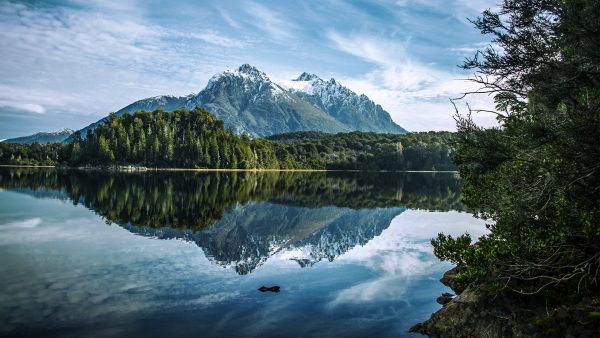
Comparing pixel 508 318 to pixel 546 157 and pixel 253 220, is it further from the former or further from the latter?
pixel 253 220

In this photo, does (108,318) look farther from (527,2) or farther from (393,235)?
(393,235)

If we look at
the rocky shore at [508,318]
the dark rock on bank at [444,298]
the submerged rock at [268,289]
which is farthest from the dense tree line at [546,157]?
the submerged rock at [268,289]

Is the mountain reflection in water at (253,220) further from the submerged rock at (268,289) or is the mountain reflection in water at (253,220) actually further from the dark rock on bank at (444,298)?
the dark rock on bank at (444,298)

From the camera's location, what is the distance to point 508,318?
15203 mm

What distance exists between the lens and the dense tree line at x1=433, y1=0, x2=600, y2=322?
13094 mm

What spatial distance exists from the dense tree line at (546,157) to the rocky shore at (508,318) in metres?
0.49

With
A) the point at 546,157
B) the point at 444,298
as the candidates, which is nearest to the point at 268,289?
the point at 444,298

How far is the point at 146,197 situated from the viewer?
63.2 metres

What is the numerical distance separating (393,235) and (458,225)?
1033 cm

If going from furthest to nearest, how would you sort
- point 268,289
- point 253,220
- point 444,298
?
point 253,220 < point 268,289 < point 444,298

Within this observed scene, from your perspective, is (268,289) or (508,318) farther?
(268,289)

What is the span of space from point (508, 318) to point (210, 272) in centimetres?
1610

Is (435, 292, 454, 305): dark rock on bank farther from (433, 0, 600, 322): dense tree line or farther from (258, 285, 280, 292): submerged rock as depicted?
(258, 285, 280, 292): submerged rock

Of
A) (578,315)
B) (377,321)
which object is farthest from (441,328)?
(578,315)
